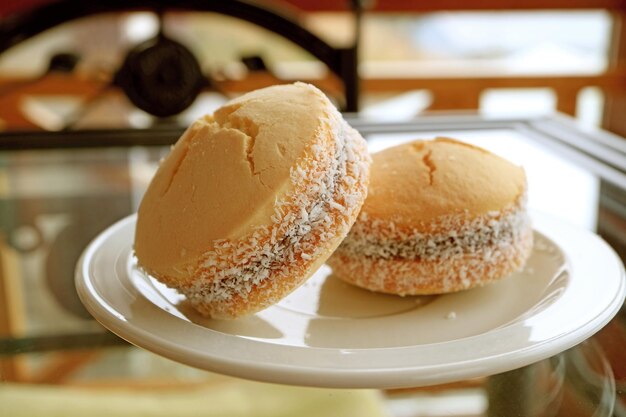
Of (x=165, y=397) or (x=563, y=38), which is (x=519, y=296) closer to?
(x=165, y=397)

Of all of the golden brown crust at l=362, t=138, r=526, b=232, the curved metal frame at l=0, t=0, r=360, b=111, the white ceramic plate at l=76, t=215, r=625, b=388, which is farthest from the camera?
the curved metal frame at l=0, t=0, r=360, b=111

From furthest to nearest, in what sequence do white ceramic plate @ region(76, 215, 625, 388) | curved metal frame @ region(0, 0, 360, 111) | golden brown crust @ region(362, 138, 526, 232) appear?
curved metal frame @ region(0, 0, 360, 111) < golden brown crust @ region(362, 138, 526, 232) < white ceramic plate @ region(76, 215, 625, 388)

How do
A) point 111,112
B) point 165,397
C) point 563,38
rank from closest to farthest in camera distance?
point 165,397, point 111,112, point 563,38

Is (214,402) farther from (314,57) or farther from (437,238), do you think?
(314,57)

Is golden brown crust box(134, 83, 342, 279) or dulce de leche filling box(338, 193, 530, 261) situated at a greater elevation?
golden brown crust box(134, 83, 342, 279)

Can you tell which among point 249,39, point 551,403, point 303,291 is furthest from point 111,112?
point 551,403

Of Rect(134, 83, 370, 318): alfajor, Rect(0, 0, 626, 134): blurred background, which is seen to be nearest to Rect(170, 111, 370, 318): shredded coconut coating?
Rect(134, 83, 370, 318): alfajor

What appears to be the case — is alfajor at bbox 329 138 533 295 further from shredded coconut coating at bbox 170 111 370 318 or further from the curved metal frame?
the curved metal frame

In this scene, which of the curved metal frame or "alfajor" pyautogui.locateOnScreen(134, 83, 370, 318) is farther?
the curved metal frame

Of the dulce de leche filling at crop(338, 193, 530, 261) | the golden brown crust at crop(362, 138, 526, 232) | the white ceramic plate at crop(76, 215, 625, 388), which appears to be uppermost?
the golden brown crust at crop(362, 138, 526, 232)
